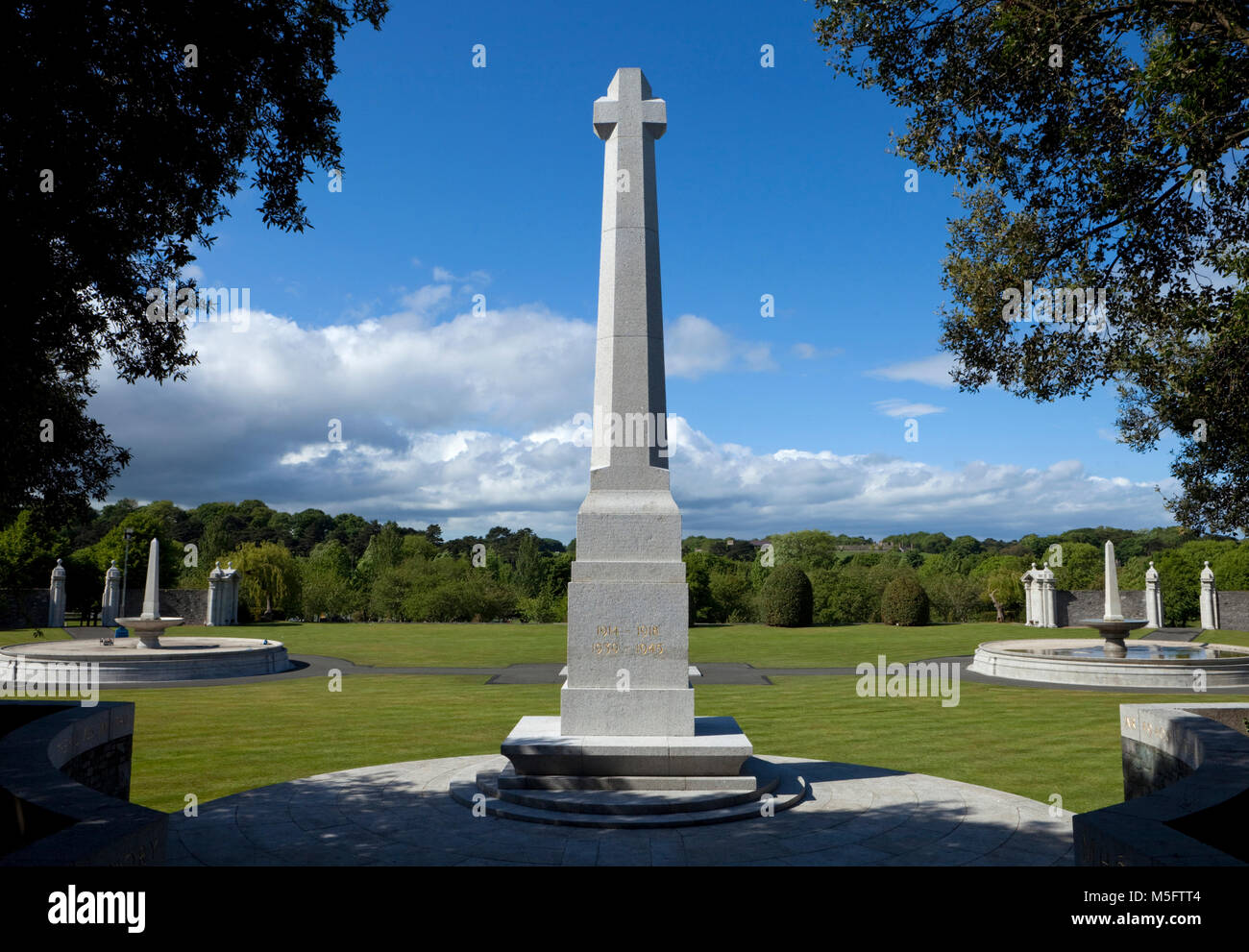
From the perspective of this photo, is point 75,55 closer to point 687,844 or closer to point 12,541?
point 687,844

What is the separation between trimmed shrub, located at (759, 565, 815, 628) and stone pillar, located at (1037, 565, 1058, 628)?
37.4 feet

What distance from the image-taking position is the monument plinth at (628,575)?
26.9 feet

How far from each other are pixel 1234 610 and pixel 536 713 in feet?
129

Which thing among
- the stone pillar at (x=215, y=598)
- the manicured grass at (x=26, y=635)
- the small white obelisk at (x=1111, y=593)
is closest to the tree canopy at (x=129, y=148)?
the small white obelisk at (x=1111, y=593)

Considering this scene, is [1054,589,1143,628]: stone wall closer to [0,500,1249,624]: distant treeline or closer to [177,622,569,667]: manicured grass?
[0,500,1249,624]: distant treeline

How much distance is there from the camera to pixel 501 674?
2338 centimetres

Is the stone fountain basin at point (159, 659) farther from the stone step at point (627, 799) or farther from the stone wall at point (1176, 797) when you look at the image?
the stone wall at point (1176, 797)

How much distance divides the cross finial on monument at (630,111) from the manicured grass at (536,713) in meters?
8.70

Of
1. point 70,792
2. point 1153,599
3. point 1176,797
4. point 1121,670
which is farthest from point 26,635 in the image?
point 1153,599

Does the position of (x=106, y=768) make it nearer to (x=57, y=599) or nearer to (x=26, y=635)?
(x=26, y=635)

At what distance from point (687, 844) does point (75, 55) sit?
8.72 m

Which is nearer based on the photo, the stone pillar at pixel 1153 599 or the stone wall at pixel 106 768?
the stone wall at pixel 106 768

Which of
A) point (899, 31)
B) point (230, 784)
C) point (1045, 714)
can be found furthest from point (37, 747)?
point (1045, 714)

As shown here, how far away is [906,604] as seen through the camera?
140 ft
